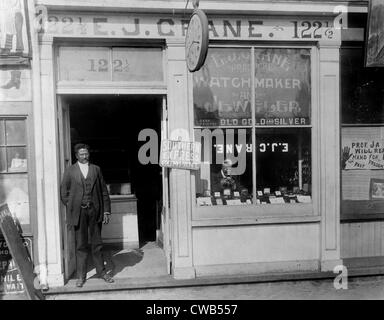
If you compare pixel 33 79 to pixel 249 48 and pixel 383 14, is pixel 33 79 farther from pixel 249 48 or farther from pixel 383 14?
pixel 383 14

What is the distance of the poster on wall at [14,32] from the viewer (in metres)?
5.26

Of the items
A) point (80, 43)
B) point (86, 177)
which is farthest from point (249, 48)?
point (86, 177)

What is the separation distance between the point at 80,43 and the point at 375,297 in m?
5.45

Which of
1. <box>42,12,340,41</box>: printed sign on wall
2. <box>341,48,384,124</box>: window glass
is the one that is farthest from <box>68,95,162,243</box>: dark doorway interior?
<box>341,48,384,124</box>: window glass

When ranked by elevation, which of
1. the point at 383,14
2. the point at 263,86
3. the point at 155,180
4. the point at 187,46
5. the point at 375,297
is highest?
the point at 383,14

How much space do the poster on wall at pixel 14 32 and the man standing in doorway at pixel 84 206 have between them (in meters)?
1.50

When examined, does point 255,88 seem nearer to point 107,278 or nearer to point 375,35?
point 375,35

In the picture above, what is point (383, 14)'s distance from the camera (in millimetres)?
5758

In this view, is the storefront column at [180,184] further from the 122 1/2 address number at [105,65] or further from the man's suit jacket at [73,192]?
the man's suit jacket at [73,192]

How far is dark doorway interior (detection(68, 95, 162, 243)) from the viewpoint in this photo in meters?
7.66

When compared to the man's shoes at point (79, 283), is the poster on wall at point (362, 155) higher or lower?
higher

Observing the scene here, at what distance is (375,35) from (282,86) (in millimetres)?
1530

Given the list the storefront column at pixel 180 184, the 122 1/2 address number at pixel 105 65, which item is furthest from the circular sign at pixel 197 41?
the 122 1/2 address number at pixel 105 65

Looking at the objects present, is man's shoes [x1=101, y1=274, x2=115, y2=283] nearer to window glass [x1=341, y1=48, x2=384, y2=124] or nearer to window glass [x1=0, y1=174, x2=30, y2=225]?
window glass [x1=0, y1=174, x2=30, y2=225]
